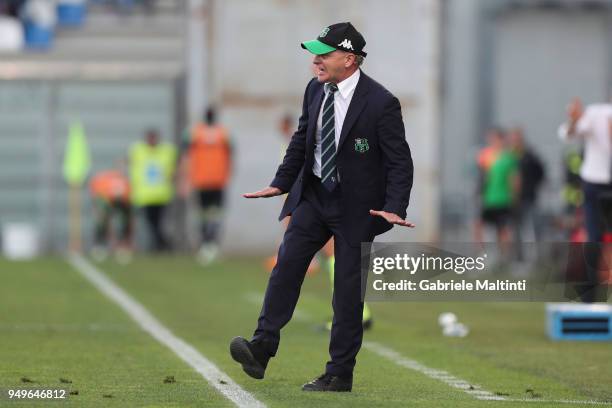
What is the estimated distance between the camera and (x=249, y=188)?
2917cm

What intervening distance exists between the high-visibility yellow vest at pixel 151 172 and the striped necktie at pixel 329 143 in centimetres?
1861

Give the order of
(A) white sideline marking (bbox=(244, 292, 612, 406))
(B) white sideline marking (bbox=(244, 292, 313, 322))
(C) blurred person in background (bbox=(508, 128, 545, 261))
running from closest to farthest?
(A) white sideline marking (bbox=(244, 292, 612, 406)), (B) white sideline marking (bbox=(244, 292, 313, 322)), (C) blurred person in background (bbox=(508, 128, 545, 261))

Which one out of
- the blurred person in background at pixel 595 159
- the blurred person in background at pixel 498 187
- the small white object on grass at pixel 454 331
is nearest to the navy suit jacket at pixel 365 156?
the small white object on grass at pixel 454 331

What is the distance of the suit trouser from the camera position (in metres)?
10.1

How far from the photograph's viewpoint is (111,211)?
29781mm

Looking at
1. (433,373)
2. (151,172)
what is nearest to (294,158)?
(433,373)

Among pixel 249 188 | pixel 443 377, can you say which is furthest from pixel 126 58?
pixel 443 377

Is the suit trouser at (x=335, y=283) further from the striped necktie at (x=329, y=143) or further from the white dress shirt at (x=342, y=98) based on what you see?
the white dress shirt at (x=342, y=98)

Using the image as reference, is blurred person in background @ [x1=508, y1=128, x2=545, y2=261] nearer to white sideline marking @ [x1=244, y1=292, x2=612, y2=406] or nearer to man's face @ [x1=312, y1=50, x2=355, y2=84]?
white sideline marking @ [x1=244, y1=292, x2=612, y2=406]

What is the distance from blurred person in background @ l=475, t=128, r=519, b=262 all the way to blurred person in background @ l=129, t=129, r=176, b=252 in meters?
4.80

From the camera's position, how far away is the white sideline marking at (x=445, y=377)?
32.9ft

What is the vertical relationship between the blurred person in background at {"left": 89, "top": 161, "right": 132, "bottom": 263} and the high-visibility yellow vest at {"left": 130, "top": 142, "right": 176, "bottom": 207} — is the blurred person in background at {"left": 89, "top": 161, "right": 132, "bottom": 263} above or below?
below

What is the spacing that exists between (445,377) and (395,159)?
1854 millimetres

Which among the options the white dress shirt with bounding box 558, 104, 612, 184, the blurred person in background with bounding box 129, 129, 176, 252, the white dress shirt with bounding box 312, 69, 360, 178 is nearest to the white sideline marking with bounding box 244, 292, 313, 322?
the white dress shirt with bounding box 558, 104, 612, 184
